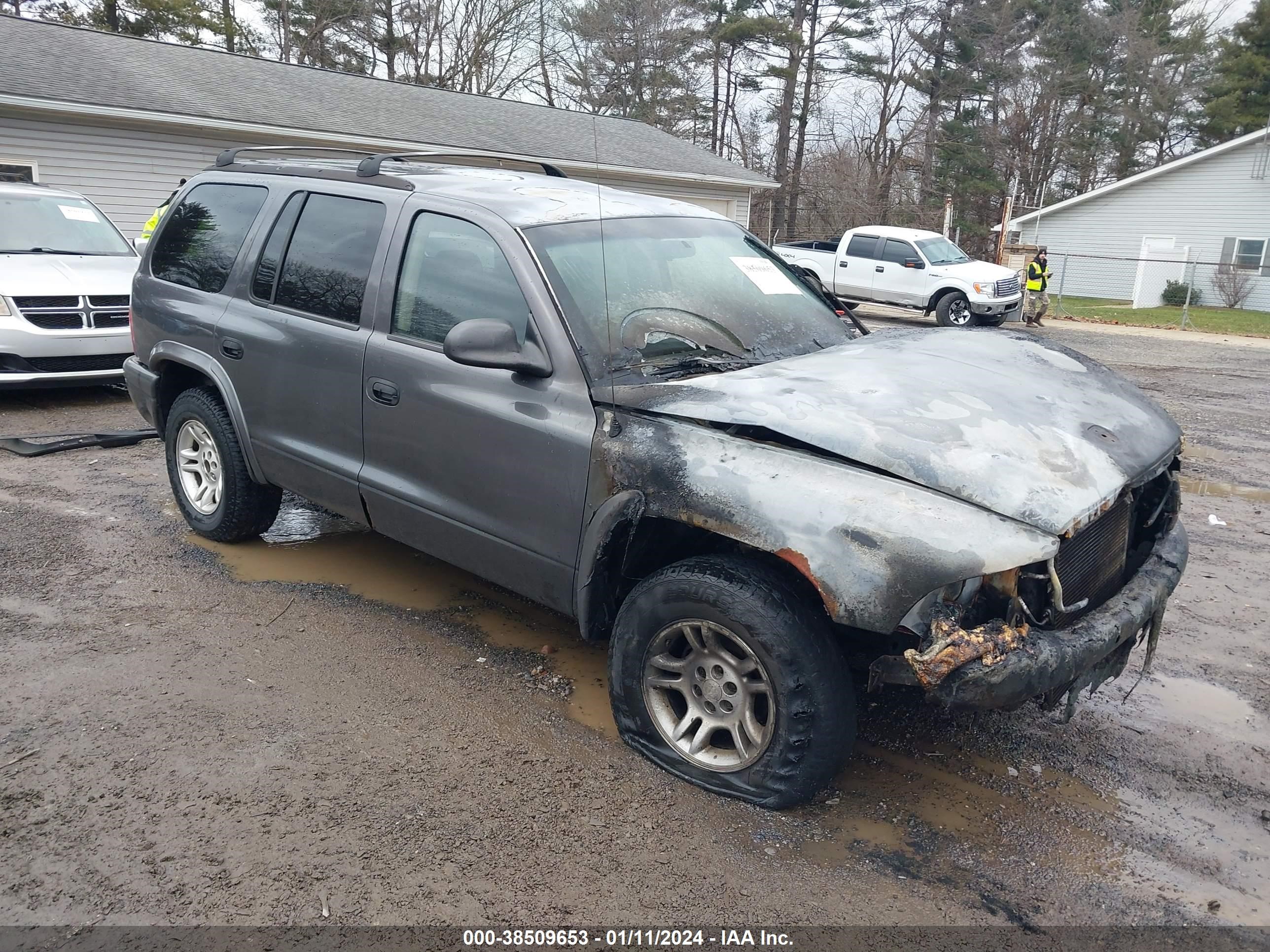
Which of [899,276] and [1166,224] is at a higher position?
[1166,224]

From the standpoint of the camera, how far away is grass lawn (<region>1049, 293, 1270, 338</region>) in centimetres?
2231

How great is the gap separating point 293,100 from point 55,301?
11.1 meters

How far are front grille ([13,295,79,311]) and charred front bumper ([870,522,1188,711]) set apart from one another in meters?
7.97

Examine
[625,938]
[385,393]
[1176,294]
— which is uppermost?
[1176,294]

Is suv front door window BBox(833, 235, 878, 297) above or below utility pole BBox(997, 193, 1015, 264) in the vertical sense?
below

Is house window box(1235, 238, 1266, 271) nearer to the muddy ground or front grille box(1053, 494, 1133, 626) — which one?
the muddy ground

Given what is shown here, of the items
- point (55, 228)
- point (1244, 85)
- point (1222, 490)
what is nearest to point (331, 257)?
point (1222, 490)

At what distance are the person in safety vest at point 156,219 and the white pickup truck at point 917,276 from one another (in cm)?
1098

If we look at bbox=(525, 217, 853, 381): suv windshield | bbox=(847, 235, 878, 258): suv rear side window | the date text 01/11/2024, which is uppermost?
bbox=(847, 235, 878, 258): suv rear side window

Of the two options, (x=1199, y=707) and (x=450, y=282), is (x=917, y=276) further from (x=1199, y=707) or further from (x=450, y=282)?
(x=450, y=282)

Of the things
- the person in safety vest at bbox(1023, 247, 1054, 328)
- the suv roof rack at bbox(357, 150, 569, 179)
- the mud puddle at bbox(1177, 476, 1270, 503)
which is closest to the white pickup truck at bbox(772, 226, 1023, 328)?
the person in safety vest at bbox(1023, 247, 1054, 328)

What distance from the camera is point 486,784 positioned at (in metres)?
3.12

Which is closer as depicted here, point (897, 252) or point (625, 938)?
point (625, 938)

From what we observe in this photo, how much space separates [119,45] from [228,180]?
1588 cm
